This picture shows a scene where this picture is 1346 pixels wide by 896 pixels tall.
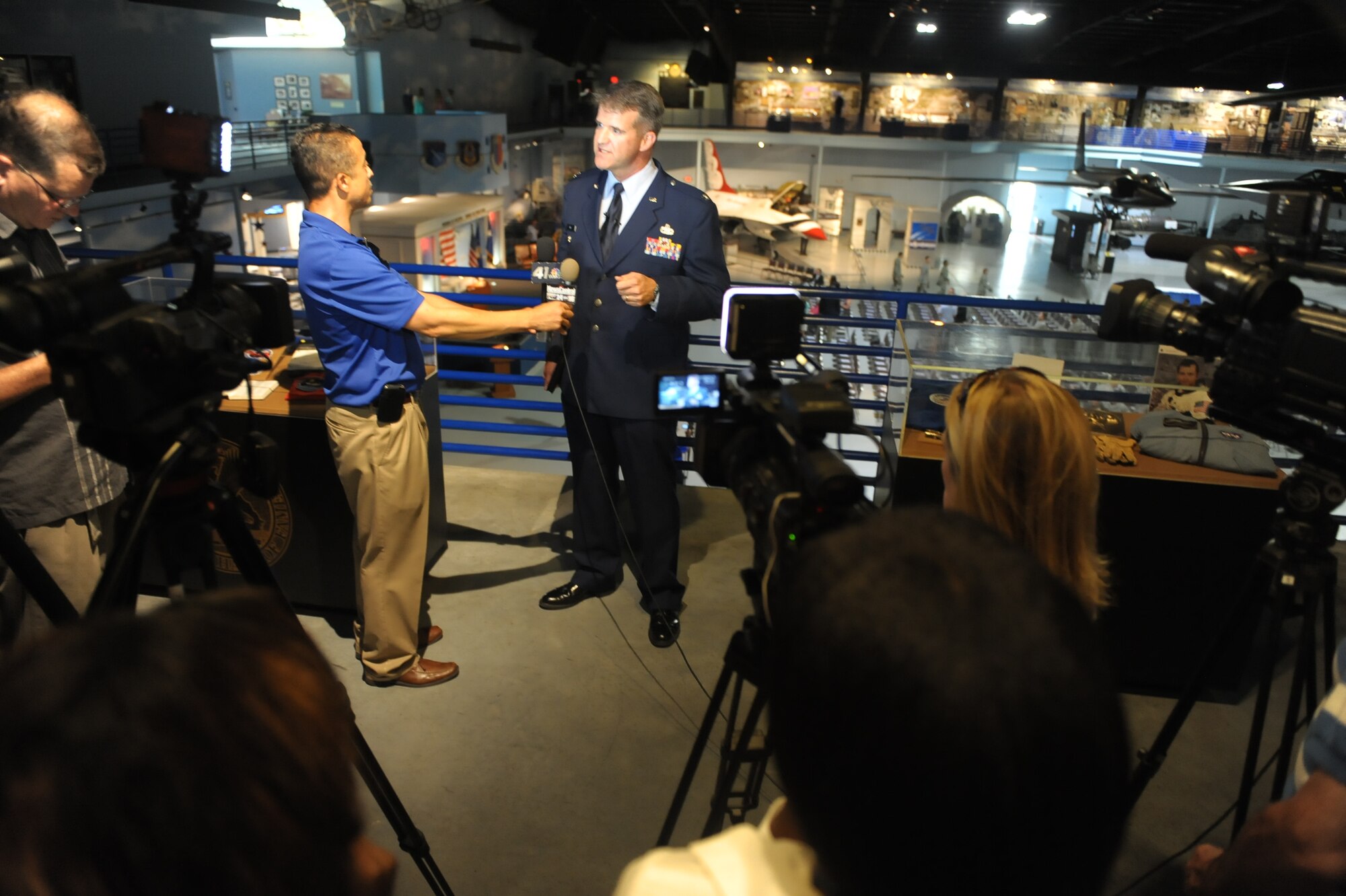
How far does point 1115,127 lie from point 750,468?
22389mm

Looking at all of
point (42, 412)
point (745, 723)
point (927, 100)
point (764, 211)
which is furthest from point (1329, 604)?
point (927, 100)

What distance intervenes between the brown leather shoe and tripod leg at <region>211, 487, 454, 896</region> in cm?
95

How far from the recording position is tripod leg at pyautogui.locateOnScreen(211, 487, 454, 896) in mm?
1408

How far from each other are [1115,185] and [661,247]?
40.9 feet

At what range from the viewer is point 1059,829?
501 mm

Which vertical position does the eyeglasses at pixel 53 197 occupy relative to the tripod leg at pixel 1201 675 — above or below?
above

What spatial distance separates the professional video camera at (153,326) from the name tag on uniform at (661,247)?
1522 mm

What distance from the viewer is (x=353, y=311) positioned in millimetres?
2346

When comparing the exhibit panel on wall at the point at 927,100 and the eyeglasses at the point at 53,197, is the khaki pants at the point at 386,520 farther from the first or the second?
the exhibit panel on wall at the point at 927,100

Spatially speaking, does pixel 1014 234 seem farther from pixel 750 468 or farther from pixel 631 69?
pixel 750 468

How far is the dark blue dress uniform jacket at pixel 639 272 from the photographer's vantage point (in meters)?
2.87

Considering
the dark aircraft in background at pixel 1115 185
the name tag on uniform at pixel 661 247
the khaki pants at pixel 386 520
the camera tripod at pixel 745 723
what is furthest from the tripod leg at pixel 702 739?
the dark aircraft in background at pixel 1115 185

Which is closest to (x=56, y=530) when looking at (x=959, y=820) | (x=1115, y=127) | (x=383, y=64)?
(x=959, y=820)

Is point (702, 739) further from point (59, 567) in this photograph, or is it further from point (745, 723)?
point (59, 567)
